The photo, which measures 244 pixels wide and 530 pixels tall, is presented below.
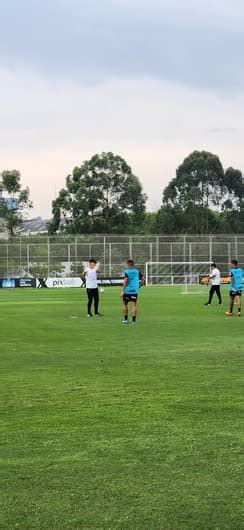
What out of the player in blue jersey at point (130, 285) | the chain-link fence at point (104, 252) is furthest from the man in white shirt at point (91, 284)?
the chain-link fence at point (104, 252)

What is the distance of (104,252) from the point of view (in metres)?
61.3

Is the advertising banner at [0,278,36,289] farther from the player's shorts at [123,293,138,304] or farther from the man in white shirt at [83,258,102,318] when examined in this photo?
the player's shorts at [123,293,138,304]

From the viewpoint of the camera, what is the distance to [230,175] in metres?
83.3

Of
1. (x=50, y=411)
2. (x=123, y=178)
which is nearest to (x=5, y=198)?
(x=123, y=178)

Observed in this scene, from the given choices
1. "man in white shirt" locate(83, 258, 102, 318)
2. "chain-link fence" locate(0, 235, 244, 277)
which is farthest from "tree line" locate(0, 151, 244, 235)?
"man in white shirt" locate(83, 258, 102, 318)

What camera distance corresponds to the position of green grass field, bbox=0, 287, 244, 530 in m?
4.53

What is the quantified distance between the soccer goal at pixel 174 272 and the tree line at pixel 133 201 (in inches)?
485

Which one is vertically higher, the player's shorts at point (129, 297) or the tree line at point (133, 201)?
the tree line at point (133, 201)

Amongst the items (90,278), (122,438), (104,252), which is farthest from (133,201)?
(122,438)

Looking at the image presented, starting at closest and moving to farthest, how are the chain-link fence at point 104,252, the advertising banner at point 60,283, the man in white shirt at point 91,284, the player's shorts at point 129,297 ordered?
the player's shorts at point 129,297, the man in white shirt at point 91,284, the advertising banner at point 60,283, the chain-link fence at point 104,252

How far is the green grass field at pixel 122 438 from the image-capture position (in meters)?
4.53

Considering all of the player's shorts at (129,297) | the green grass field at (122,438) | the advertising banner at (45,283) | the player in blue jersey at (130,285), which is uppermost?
the player in blue jersey at (130,285)

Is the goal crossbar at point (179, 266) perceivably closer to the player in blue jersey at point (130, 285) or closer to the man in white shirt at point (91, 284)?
the man in white shirt at point (91, 284)

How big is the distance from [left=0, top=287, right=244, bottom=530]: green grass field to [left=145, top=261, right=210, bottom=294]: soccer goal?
4725 cm
